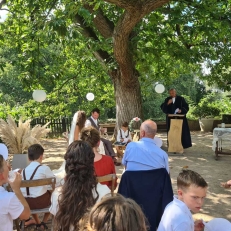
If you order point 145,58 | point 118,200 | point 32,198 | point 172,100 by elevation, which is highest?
point 145,58

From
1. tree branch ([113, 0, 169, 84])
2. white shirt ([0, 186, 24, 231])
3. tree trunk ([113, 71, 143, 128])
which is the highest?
tree branch ([113, 0, 169, 84])

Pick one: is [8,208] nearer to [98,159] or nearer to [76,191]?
[76,191]

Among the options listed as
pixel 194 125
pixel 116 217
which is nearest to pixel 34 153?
pixel 116 217

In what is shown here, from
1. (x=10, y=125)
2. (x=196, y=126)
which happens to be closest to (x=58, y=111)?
(x=196, y=126)

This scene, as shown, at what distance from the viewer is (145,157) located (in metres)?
3.07

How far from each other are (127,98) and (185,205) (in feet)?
24.8

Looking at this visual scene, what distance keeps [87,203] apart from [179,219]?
60 cm

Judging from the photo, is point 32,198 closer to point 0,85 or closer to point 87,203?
point 87,203

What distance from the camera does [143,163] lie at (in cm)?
308

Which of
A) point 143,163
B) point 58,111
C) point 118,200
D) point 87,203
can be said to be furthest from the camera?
point 58,111

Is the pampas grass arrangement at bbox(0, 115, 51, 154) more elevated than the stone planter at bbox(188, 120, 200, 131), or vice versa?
the pampas grass arrangement at bbox(0, 115, 51, 154)

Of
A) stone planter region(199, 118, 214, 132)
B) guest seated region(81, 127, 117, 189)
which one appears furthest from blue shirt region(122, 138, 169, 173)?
stone planter region(199, 118, 214, 132)

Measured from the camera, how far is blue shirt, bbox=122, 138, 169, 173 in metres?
3.07

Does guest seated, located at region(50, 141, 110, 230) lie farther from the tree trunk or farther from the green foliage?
the green foliage
